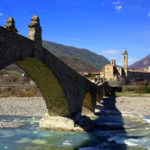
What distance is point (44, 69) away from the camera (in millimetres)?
11461

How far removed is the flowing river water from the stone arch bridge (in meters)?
1.75

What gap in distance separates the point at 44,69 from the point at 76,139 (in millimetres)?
4731

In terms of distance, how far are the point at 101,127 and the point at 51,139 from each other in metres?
4.94

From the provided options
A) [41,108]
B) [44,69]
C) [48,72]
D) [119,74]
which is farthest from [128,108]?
[119,74]

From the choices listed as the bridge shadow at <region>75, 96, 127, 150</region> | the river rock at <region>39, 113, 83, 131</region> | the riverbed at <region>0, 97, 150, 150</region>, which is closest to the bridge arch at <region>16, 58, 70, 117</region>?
the river rock at <region>39, 113, 83, 131</region>

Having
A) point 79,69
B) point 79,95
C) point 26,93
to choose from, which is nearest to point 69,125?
point 79,95

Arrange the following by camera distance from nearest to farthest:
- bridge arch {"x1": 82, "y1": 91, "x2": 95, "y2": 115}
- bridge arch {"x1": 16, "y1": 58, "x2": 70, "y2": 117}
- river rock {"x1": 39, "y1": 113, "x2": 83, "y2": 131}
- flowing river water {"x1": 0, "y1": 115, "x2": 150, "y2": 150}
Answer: bridge arch {"x1": 16, "y1": 58, "x2": 70, "y2": 117} → flowing river water {"x1": 0, "y1": 115, "x2": 150, "y2": 150} → river rock {"x1": 39, "y1": 113, "x2": 83, "y2": 131} → bridge arch {"x1": 82, "y1": 91, "x2": 95, "y2": 115}

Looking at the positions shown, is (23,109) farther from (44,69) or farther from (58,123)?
(44,69)

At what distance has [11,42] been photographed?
25.0ft

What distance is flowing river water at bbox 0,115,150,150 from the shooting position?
11.2m

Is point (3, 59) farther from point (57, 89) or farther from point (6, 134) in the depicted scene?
point (6, 134)

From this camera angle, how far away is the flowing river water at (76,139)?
1121cm

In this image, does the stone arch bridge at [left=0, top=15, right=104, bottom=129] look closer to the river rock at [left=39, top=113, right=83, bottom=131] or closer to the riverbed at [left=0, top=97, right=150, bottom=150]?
the river rock at [left=39, top=113, right=83, bottom=131]

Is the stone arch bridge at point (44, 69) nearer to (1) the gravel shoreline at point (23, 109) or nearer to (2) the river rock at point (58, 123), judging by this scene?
(2) the river rock at point (58, 123)
